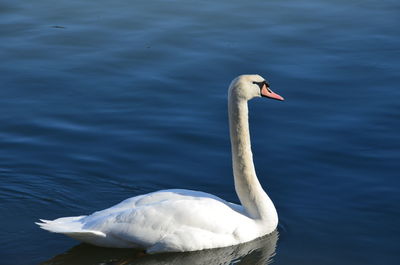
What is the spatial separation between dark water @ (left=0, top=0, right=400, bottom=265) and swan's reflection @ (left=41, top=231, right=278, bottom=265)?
0.02 metres

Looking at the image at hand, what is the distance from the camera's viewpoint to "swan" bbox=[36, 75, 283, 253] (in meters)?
8.76

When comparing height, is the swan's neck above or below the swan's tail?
above

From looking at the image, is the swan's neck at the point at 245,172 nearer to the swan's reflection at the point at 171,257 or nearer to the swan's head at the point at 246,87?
the swan's head at the point at 246,87

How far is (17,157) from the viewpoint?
11141mm

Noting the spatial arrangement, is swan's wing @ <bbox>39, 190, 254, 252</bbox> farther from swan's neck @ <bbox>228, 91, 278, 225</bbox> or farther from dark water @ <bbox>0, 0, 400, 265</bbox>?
swan's neck @ <bbox>228, 91, 278, 225</bbox>

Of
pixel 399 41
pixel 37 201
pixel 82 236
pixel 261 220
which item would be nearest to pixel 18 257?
pixel 82 236

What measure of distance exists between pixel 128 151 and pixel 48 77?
3313 millimetres

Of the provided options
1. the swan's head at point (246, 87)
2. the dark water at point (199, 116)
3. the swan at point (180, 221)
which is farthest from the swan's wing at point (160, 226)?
the swan's head at point (246, 87)

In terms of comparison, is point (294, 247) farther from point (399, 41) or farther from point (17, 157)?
point (399, 41)

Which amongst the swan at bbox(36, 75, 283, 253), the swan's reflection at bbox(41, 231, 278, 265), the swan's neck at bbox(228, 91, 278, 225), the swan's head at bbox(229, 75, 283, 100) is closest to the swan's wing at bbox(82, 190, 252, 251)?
the swan at bbox(36, 75, 283, 253)

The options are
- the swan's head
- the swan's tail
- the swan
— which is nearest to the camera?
the swan's tail

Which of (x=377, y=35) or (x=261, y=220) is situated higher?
(x=377, y=35)

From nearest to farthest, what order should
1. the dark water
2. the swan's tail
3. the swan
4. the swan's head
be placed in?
the swan's tail, the swan, the swan's head, the dark water

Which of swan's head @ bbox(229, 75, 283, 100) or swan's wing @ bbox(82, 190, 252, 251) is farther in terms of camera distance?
swan's head @ bbox(229, 75, 283, 100)
